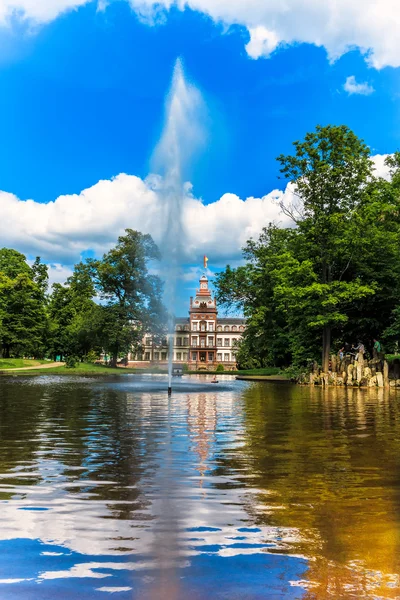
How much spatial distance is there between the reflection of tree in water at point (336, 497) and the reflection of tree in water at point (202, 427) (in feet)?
2.52

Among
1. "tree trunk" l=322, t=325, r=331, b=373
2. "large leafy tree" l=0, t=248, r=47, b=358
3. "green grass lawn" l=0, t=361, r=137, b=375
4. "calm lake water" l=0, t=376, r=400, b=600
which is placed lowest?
"green grass lawn" l=0, t=361, r=137, b=375

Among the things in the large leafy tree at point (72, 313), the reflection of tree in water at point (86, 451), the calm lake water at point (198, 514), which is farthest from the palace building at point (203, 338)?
the calm lake water at point (198, 514)

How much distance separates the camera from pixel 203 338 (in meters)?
148

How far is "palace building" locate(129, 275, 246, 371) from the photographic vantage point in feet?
473

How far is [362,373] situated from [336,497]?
28.6m

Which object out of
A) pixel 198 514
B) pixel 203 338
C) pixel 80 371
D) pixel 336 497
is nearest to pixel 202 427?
pixel 336 497

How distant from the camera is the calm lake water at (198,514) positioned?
4.15 metres

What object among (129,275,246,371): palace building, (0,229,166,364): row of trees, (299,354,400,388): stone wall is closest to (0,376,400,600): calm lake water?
(299,354,400,388): stone wall

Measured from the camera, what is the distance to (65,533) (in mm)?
5230

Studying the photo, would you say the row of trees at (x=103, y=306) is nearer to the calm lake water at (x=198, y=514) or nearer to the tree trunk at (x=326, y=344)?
the tree trunk at (x=326, y=344)

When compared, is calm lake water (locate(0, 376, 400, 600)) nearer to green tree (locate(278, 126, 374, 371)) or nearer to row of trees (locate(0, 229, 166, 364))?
green tree (locate(278, 126, 374, 371))

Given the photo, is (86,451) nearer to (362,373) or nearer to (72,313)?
(362,373)

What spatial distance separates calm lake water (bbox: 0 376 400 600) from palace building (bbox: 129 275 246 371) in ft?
428

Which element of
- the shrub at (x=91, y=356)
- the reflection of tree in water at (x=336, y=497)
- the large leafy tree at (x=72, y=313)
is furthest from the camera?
the shrub at (x=91, y=356)
